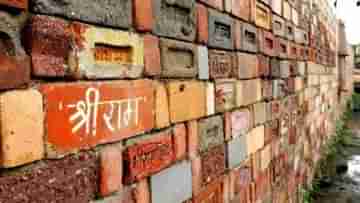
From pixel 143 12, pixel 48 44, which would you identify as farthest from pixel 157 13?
pixel 48 44

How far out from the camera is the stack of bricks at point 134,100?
3.10ft

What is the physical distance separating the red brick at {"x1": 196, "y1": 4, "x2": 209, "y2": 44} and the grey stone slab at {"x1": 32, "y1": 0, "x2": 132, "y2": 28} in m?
0.55

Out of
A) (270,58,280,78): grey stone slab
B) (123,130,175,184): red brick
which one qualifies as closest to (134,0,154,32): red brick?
(123,130,175,184): red brick

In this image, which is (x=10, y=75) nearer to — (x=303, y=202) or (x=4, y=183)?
(x=4, y=183)

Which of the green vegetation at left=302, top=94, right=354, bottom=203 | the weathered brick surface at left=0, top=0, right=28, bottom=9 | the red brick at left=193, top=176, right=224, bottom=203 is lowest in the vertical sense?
the green vegetation at left=302, top=94, right=354, bottom=203

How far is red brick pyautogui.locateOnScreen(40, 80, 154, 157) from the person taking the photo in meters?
1.02

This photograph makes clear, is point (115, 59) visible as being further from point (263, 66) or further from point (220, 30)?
point (263, 66)

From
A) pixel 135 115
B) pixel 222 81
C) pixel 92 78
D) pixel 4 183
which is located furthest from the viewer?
pixel 222 81

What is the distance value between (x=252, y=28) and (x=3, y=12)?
1916 millimetres

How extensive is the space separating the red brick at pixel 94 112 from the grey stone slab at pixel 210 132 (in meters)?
0.48

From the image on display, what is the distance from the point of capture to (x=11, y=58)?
2.94 feet

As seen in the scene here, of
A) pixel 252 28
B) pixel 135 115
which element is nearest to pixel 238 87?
pixel 252 28

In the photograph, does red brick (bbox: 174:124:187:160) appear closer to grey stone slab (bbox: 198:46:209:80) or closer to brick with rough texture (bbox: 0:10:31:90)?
grey stone slab (bbox: 198:46:209:80)

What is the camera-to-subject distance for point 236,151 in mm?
2334
